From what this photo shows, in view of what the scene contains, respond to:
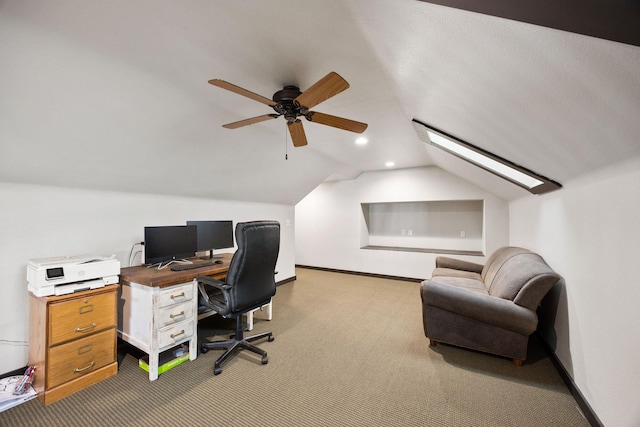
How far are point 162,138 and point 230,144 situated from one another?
0.70 metres

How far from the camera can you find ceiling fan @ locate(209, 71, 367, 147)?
155 centimetres

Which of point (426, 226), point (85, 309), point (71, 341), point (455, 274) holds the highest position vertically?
point (426, 226)

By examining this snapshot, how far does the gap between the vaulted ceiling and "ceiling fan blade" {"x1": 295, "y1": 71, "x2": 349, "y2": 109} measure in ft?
0.75

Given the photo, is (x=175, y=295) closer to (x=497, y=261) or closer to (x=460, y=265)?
(x=497, y=261)

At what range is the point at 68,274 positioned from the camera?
6.32 feet

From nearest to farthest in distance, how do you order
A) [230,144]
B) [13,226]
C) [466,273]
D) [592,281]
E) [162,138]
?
[592,281] → [13,226] → [162,138] → [230,144] → [466,273]

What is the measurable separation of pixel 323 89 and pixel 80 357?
272 cm

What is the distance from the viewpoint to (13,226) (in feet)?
6.71

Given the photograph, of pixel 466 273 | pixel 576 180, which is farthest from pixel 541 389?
pixel 466 273

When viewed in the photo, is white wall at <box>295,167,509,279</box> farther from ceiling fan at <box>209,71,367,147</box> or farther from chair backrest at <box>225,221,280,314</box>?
chair backrest at <box>225,221,280,314</box>

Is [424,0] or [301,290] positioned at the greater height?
[424,0]

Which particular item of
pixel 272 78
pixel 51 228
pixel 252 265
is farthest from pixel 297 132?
pixel 51 228

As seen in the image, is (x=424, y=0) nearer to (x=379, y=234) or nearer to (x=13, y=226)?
(x=13, y=226)

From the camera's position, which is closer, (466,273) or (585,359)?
(585,359)
